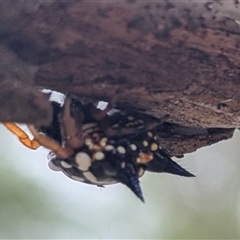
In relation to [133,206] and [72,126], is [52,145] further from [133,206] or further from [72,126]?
[133,206]

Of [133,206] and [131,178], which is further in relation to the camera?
[133,206]

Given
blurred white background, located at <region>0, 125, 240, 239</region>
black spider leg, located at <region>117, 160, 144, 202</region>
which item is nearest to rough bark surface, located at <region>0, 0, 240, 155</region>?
black spider leg, located at <region>117, 160, 144, 202</region>

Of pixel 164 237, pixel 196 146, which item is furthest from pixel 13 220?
pixel 196 146

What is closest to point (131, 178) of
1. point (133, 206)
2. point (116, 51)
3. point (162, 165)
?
point (162, 165)

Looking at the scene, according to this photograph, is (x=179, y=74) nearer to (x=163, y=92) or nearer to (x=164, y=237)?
(x=163, y=92)

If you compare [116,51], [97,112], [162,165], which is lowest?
[162,165]

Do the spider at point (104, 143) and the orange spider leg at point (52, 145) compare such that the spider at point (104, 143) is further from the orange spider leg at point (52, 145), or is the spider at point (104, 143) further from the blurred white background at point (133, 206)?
the blurred white background at point (133, 206)

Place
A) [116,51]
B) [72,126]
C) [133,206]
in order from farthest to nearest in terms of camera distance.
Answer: [133,206]
[72,126]
[116,51]
